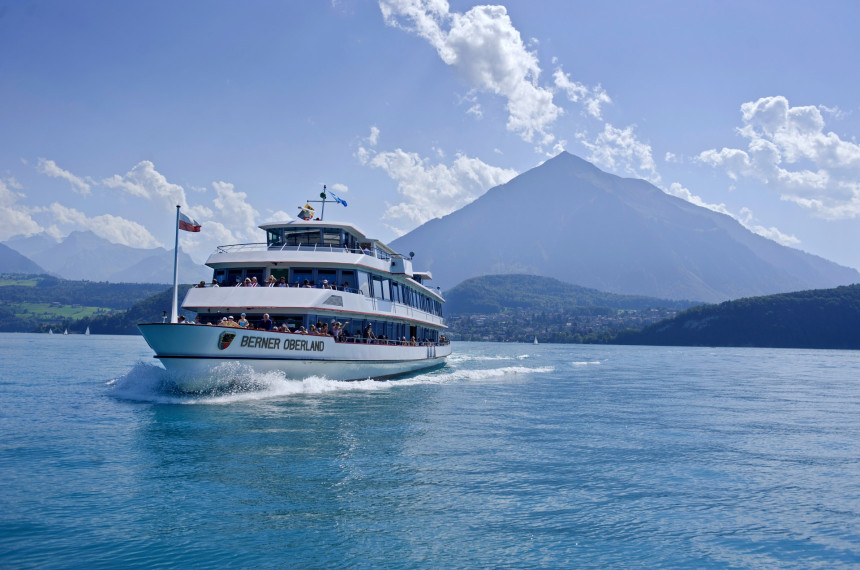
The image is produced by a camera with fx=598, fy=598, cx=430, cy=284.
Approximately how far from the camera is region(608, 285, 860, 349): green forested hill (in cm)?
12825

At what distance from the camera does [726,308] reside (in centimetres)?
15212

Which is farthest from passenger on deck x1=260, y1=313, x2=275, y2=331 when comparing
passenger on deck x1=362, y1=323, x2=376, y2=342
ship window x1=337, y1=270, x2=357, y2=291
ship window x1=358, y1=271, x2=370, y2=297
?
passenger on deck x1=362, y1=323, x2=376, y2=342

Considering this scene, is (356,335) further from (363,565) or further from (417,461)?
(363,565)

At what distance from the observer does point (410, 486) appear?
10500mm

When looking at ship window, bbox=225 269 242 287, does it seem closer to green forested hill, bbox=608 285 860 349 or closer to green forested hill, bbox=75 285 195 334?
green forested hill, bbox=75 285 195 334

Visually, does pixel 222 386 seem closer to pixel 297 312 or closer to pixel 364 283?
pixel 297 312

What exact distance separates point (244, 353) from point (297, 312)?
13.9 feet

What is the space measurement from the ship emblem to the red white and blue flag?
421 centimetres

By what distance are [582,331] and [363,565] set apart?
18440cm

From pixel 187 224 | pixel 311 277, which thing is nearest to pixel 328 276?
pixel 311 277

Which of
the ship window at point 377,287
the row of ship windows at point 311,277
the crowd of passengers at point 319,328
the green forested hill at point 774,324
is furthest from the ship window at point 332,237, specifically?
the green forested hill at point 774,324

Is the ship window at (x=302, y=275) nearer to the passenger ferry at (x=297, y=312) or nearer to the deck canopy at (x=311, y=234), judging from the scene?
the passenger ferry at (x=297, y=312)

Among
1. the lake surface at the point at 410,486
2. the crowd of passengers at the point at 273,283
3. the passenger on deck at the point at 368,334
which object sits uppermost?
the crowd of passengers at the point at 273,283

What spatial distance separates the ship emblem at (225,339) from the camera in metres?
19.6
